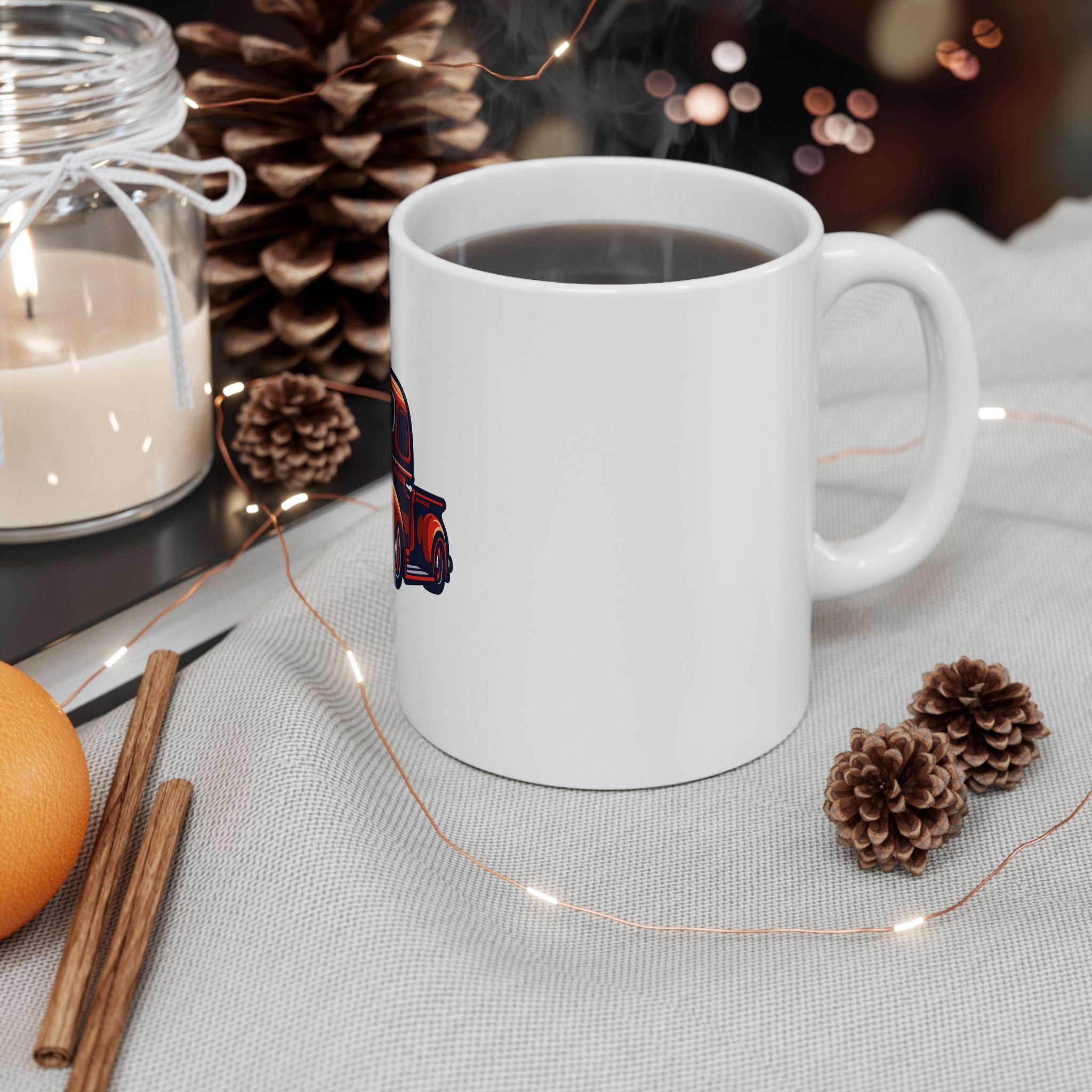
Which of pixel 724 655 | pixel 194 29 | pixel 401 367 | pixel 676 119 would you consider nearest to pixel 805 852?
pixel 724 655

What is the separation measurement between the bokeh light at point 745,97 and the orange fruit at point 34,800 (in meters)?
0.84

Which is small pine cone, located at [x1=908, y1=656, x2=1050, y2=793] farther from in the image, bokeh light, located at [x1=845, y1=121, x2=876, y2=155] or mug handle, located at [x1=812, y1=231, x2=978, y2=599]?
bokeh light, located at [x1=845, y1=121, x2=876, y2=155]

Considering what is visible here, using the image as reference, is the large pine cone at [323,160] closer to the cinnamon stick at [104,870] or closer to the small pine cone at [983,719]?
the cinnamon stick at [104,870]

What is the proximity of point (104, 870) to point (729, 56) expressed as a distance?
86cm

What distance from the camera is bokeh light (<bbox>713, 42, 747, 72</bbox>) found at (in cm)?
107

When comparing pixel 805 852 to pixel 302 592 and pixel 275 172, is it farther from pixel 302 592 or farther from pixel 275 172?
pixel 275 172

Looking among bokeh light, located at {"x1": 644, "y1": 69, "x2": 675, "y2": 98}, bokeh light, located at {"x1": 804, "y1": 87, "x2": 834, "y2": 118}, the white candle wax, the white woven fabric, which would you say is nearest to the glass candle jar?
the white candle wax

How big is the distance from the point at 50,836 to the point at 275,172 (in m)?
0.46

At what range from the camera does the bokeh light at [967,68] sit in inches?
46.2

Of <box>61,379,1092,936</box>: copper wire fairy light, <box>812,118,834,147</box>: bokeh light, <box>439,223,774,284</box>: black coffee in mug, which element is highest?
<box>439,223,774,284</box>: black coffee in mug

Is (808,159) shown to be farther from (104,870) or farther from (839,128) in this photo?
(104,870)

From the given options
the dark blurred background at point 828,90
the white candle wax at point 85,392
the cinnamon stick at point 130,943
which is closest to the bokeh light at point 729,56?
the dark blurred background at point 828,90

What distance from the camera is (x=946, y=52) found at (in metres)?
1.16

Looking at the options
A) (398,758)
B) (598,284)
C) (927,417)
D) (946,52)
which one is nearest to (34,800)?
(398,758)
